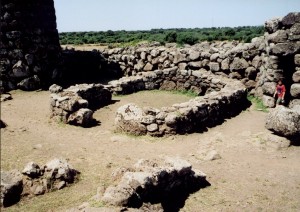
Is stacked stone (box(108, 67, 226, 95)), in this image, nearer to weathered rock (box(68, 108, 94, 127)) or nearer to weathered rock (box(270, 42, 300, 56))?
weathered rock (box(270, 42, 300, 56))

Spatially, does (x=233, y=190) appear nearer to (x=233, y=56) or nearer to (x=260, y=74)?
(x=260, y=74)

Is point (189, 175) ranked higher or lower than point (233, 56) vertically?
lower

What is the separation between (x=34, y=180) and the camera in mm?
7328

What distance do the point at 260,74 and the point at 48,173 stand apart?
11.7m

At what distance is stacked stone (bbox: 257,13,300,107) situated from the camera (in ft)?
44.3

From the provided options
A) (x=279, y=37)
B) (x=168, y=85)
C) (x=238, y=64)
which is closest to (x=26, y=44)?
(x=168, y=85)

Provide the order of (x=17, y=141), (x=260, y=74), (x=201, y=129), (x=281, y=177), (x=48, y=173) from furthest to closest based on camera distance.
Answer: (x=260, y=74) < (x=201, y=129) < (x=17, y=141) < (x=281, y=177) < (x=48, y=173)

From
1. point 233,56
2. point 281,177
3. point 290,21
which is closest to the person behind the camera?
point 281,177

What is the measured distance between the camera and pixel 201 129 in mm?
11891

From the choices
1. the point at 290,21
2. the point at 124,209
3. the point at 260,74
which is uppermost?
the point at 290,21

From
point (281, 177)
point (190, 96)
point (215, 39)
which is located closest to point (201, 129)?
point (281, 177)

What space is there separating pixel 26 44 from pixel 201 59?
927cm

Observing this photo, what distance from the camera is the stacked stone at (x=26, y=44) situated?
17125 millimetres

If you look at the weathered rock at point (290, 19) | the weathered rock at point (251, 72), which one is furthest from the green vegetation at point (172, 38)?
the weathered rock at point (290, 19)
